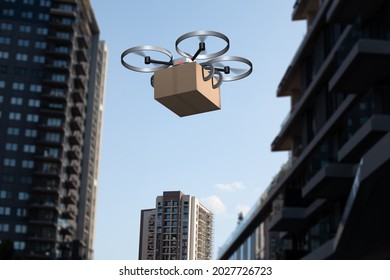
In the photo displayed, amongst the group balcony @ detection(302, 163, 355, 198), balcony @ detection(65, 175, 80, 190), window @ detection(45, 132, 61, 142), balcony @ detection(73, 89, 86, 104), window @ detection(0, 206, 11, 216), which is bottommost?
balcony @ detection(302, 163, 355, 198)

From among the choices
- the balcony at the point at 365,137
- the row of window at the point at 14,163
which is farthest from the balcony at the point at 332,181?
the row of window at the point at 14,163

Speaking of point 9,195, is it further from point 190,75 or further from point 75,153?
point 190,75

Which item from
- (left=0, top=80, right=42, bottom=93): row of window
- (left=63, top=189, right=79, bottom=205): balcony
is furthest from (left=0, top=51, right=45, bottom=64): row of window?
(left=63, top=189, right=79, bottom=205): balcony

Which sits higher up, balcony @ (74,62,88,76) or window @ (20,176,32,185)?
balcony @ (74,62,88,76)

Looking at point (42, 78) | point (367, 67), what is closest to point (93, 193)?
point (42, 78)

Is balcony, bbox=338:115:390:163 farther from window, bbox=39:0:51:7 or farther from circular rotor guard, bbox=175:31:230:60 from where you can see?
window, bbox=39:0:51:7

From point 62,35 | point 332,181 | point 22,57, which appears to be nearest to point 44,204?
point 22,57
